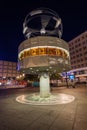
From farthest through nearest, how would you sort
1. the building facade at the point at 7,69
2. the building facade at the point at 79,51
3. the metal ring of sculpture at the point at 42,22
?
the building facade at the point at 7,69 → the building facade at the point at 79,51 → the metal ring of sculpture at the point at 42,22

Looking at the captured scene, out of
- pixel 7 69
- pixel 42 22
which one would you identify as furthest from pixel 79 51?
pixel 7 69

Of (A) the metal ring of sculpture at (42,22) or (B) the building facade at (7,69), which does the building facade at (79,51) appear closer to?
(A) the metal ring of sculpture at (42,22)

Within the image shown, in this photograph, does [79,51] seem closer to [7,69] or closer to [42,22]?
[42,22]

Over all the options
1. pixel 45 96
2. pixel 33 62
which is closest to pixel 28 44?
pixel 33 62

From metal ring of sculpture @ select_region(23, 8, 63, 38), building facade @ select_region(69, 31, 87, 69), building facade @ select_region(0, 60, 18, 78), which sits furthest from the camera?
building facade @ select_region(0, 60, 18, 78)

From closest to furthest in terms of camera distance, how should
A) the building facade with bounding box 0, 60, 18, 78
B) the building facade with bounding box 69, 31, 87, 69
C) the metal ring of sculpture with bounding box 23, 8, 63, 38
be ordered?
the metal ring of sculpture with bounding box 23, 8, 63, 38, the building facade with bounding box 69, 31, 87, 69, the building facade with bounding box 0, 60, 18, 78

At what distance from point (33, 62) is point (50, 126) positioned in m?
12.1

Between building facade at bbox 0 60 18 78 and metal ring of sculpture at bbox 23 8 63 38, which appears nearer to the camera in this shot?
metal ring of sculpture at bbox 23 8 63 38

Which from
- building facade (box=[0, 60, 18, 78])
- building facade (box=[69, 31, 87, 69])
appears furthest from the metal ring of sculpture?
building facade (box=[0, 60, 18, 78])

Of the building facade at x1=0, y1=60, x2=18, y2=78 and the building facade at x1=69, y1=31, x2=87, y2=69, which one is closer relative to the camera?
the building facade at x1=69, y1=31, x2=87, y2=69

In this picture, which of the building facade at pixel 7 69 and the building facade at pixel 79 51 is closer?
the building facade at pixel 79 51

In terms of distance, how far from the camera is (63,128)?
7.23 metres

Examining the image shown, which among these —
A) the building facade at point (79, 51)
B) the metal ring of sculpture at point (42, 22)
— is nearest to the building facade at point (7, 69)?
the building facade at point (79, 51)

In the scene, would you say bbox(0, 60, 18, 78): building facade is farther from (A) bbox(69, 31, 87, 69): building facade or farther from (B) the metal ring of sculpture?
(B) the metal ring of sculpture
